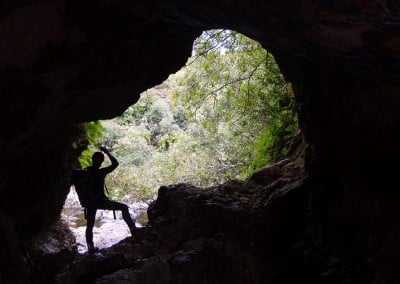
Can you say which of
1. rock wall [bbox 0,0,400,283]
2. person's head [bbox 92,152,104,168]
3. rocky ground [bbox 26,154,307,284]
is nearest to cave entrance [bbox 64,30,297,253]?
person's head [bbox 92,152,104,168]

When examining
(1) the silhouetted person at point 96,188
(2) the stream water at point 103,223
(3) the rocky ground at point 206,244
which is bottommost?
(2) the stream water at point 103,223

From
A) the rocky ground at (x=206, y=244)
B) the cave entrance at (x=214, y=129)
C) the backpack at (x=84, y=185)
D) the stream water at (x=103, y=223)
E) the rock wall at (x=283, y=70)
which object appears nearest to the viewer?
the rock wall at (x=283, y=70)

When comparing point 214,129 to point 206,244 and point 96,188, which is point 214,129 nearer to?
point 206,244

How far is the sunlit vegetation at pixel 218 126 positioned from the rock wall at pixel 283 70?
8.16 feet

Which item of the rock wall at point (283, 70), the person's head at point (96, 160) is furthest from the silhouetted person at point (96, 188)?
the rock wall at point (283, 70)

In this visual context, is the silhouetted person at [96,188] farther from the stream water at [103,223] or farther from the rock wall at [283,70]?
the stream water at [103,223]

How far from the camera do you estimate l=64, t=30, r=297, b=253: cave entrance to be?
10680 mm

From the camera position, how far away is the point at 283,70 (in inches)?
309

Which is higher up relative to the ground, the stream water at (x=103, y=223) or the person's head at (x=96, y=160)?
the person's head at (x=96, y=160)

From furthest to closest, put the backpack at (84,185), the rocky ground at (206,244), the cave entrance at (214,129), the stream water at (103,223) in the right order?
1. the stream water at (103,223)
2. the cave entrance at (214,129)
3. the backpack at (84,185)
4. the rocky ground at (206,244)

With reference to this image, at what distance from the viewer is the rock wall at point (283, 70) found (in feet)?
14.7

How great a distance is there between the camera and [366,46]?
4.35 metres

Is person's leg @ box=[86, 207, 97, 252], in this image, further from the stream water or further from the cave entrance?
the stream water

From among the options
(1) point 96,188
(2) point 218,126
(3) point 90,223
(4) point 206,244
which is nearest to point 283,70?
(4) point 206,244
